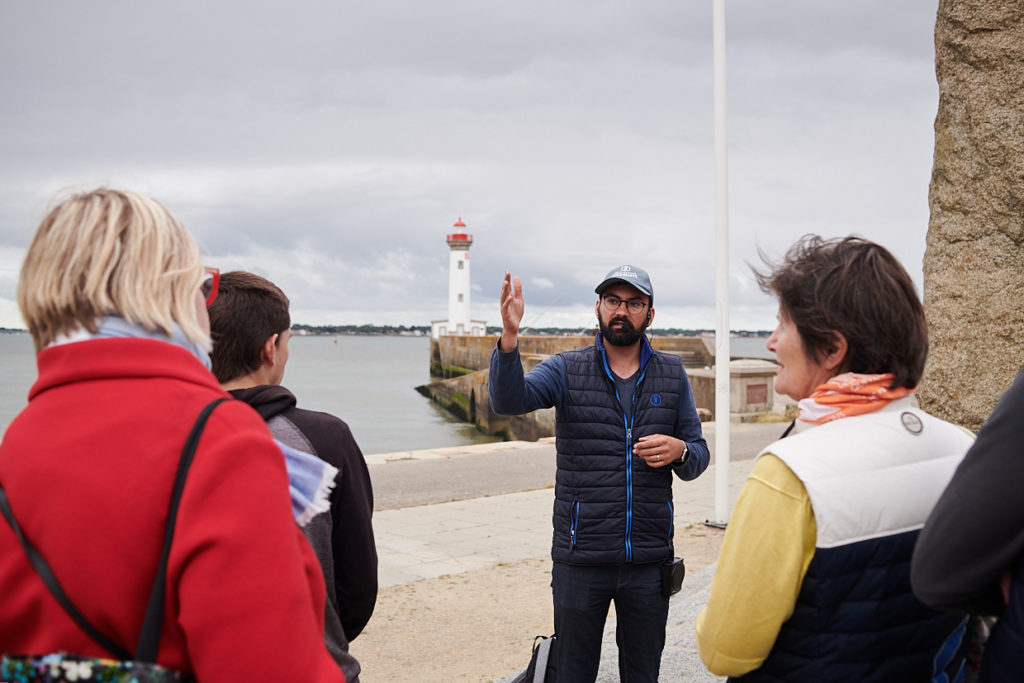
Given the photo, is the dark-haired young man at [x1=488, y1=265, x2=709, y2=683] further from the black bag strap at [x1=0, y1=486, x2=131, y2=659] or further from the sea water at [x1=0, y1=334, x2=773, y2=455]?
the sea water at [x1=0, y1=334, x2=773, y2=455]

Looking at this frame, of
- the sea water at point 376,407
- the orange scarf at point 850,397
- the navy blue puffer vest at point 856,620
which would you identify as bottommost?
the sea water at point 376,407

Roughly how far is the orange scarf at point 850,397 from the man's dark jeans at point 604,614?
1779 mm

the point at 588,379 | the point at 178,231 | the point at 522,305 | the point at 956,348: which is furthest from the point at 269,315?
the point at 956,348

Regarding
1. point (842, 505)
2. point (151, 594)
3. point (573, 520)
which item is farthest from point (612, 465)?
point (151, 594)

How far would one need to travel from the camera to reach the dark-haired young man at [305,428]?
7.57 ft

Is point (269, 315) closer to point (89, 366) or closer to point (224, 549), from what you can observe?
point (89, 366)

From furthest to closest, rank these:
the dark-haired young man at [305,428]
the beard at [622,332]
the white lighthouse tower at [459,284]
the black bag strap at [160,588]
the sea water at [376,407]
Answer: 1. the white lighthouse tower at [459,284]
2. the sea water at [376,407]
3. the beard at [622,332]
4. the dark-haired young man at [305,428]
5. the black bag strap at [160,588]

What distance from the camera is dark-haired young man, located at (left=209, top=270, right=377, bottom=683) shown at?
7.57ft

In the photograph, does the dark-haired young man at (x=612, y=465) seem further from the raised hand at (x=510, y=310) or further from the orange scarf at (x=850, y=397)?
the orange scarf at (x=850, y=397)

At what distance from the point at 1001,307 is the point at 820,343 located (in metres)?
3.26

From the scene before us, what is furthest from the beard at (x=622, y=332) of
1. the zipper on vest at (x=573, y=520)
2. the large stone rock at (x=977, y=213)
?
the large stone rock at (x=977, y=213)

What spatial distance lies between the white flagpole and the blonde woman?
668 centimetres

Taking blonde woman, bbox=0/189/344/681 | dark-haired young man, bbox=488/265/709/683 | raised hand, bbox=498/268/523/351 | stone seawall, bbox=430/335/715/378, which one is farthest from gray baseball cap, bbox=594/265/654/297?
stone seawall, bbox=430/335/715/378

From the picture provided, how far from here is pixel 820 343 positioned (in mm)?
1964
